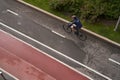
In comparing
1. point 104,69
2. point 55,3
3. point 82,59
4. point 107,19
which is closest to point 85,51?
point 82,59

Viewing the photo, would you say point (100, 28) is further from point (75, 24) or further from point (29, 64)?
point (29, 64)

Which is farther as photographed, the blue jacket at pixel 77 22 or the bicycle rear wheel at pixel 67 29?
the bicycle rear wheel at pixel 67 29

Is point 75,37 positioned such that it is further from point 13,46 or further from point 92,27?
point 13,46

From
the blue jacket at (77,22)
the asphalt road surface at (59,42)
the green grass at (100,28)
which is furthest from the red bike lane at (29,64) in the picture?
the green grass at (100,28)

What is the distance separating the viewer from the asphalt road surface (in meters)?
16.2

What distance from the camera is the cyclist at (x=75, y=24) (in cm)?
1698

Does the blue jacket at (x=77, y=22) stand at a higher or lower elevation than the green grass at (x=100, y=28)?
higher

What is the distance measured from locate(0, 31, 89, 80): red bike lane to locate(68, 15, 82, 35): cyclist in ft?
8.64

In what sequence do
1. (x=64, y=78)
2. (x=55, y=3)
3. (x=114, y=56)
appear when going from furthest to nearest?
(x=55, y=3) < (x=114, y=56) < (x=64, y=78)

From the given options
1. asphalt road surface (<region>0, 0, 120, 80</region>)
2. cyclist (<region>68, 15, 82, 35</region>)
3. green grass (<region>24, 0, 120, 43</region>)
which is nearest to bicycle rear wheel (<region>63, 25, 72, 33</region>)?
asphalt road surface (<region>0, 0, 120, 80</region>)

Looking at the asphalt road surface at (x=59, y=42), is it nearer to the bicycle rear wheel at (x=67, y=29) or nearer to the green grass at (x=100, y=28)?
the bicycle rear wheel at (x=67, y=29)

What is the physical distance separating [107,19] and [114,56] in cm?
324

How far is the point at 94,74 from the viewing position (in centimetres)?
1584

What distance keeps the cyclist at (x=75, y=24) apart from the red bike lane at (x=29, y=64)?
263 cm
